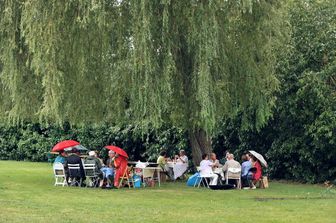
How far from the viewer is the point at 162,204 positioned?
12.4 metres

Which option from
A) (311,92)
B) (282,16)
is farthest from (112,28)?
(311,92)

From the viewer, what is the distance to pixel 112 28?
1458cm

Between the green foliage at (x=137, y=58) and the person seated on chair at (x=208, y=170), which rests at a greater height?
the green foliage at (x=137, y=58)

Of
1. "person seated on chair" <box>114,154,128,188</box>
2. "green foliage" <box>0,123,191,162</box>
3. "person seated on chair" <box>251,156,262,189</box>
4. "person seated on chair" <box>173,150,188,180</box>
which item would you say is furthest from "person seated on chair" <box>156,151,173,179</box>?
"person seated on chair" <box>251,156,262,189</box>

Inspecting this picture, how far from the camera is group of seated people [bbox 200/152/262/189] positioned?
16453 mm

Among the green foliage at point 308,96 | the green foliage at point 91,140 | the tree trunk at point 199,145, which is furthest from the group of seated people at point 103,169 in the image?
the green foliage at point 91,140

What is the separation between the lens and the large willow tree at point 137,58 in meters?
14.4

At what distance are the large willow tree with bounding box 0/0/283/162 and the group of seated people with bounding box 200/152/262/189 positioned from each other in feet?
4.51

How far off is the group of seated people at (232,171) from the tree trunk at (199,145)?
1.86 m

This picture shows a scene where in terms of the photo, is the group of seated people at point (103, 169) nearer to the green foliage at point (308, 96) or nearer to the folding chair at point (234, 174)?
the folding chair at point (234, 174)

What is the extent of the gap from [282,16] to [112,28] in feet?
16.7

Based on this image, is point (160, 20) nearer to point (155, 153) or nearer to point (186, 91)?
point (186, 91)

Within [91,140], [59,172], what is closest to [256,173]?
[59,172]

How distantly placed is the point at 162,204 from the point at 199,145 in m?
6.76
